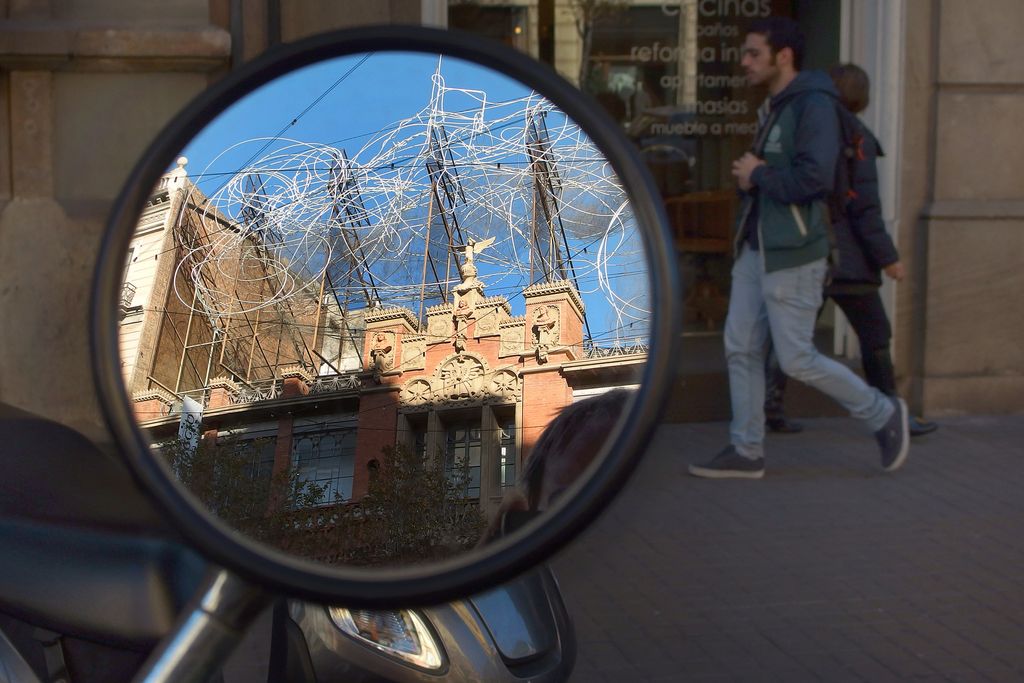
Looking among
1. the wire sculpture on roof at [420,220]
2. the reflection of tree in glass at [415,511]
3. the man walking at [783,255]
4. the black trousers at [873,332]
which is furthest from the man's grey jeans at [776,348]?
the reflection of tree in glass at [415,511]

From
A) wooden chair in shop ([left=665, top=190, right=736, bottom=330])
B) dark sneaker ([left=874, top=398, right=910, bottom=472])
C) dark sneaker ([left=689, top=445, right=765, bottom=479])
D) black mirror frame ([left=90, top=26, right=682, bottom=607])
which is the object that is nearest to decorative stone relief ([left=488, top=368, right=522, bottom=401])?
black mirror frame ([left=90, top=26, right=682, bottom=607])

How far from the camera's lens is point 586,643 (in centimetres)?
400

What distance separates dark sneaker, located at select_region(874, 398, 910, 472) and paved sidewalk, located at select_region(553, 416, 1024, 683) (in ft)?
0.23

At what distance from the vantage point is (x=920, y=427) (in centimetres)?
704

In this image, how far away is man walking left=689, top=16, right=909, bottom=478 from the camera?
5.86m

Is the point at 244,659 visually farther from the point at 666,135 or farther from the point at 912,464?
the point at 666,135

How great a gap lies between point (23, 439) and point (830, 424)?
6.32 meters

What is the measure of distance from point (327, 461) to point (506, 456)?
0.55 feet

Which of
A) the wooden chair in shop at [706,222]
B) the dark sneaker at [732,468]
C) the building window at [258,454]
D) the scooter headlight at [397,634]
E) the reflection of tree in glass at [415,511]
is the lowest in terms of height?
the dark sneaker at [732,468]

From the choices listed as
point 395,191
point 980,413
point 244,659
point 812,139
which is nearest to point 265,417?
point 395,191

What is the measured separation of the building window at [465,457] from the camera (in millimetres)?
1154

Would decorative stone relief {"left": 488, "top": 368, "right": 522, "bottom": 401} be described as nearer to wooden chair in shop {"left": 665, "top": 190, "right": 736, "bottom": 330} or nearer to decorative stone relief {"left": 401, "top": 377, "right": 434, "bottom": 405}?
decorative stone relief {"left": 401, "top": 377, "right": 434, "bottom": 405}

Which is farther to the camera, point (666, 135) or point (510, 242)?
point (666, 135)

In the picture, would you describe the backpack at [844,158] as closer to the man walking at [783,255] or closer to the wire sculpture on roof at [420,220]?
the man walking at [783,255]
